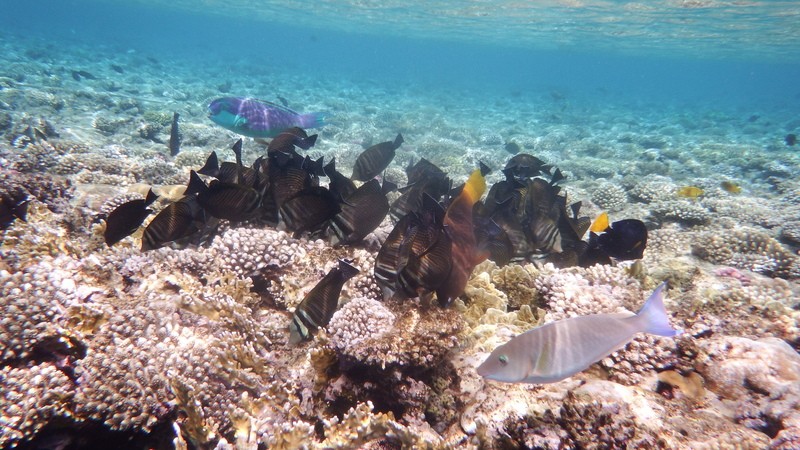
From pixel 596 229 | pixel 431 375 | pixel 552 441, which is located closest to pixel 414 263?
pixel 431 375

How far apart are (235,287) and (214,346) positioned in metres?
0.84

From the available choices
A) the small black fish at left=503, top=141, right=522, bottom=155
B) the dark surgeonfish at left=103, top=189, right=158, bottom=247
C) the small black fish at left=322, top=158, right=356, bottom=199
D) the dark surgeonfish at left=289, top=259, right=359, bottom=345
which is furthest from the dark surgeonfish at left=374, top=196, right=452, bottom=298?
the small black fish at left=503, top=141, right=522, bottom=155

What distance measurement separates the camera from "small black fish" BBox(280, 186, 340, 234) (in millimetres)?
3377

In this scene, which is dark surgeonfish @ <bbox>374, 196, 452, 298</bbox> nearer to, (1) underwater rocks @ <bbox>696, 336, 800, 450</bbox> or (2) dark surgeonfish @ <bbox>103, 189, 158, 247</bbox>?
(1) underwater rocks @ <bbox>696, 336, 800, 450</bbox>

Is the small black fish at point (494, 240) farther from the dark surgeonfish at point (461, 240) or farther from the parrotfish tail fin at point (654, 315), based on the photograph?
the parrotfish tail fin at point (654, 315)

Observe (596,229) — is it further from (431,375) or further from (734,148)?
(734,148)

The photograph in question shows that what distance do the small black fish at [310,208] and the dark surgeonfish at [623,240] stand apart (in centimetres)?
336

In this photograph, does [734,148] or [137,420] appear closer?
[137,420]

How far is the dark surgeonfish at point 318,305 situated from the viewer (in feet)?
9.67

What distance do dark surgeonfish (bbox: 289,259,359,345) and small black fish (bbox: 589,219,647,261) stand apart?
3.41 meters

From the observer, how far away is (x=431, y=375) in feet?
9.80

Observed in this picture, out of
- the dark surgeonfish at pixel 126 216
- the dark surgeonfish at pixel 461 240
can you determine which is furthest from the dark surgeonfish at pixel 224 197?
A: the dark surgeonfish at pixel 461 240

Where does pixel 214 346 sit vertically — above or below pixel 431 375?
above

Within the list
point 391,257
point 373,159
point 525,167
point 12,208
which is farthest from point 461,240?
point 12,208
